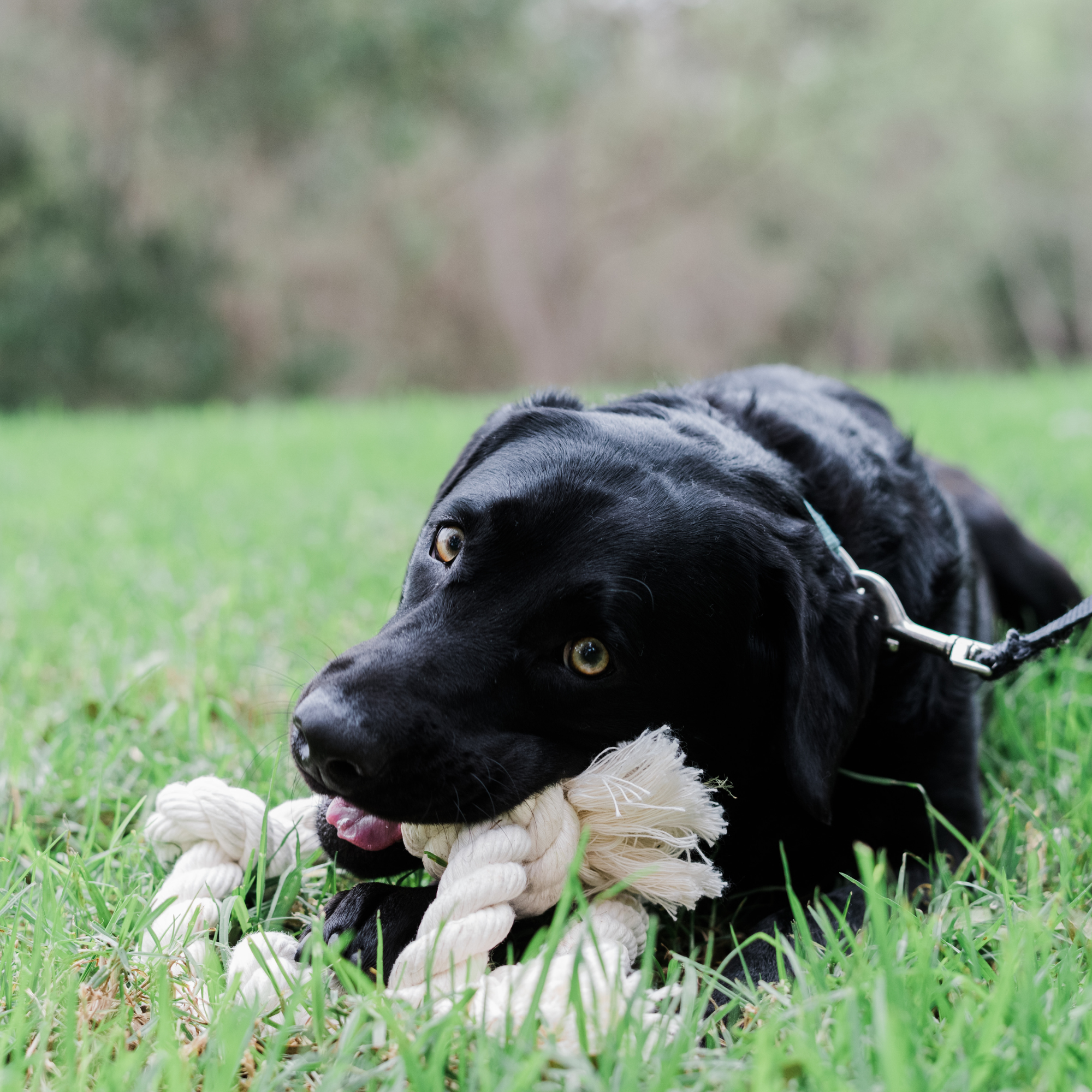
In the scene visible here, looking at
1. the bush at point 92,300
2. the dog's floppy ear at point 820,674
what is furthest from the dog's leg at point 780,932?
the bush at point 92,300

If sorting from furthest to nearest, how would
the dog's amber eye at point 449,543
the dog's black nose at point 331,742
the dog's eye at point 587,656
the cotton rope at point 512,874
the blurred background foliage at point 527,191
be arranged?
1. the blurred background foliage at point 527,191
2. the dog's amber eye at point 449,543
3. the dog's eye at point 587,656
4. the dog's black nose at point 331,742
5. the cotton rope at point 512,874

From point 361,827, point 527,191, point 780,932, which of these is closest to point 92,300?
point 527,191

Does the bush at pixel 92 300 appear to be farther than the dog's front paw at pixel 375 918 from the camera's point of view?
Yes

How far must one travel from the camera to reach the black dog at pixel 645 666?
5.09 ft

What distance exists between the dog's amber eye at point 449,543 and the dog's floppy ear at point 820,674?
0.55 meters

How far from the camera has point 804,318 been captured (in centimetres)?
2545

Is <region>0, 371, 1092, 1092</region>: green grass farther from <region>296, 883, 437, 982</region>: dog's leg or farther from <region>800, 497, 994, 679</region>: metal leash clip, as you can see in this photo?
<region>800, 497, 994, 679</region>: metal leash clip

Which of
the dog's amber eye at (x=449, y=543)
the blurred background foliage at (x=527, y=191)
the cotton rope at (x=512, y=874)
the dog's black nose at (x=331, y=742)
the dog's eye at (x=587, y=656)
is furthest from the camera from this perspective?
the blurred background foliage at (x=527, y=191)

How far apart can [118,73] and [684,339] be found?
508 inches

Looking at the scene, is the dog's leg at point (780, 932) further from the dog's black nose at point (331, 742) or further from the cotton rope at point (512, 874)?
the dog's black nose at point (331, 742)

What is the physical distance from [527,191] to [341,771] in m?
21.6

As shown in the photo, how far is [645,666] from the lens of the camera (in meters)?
1.69

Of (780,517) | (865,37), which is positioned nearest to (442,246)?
(865,37)

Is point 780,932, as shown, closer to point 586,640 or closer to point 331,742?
point 586,640
